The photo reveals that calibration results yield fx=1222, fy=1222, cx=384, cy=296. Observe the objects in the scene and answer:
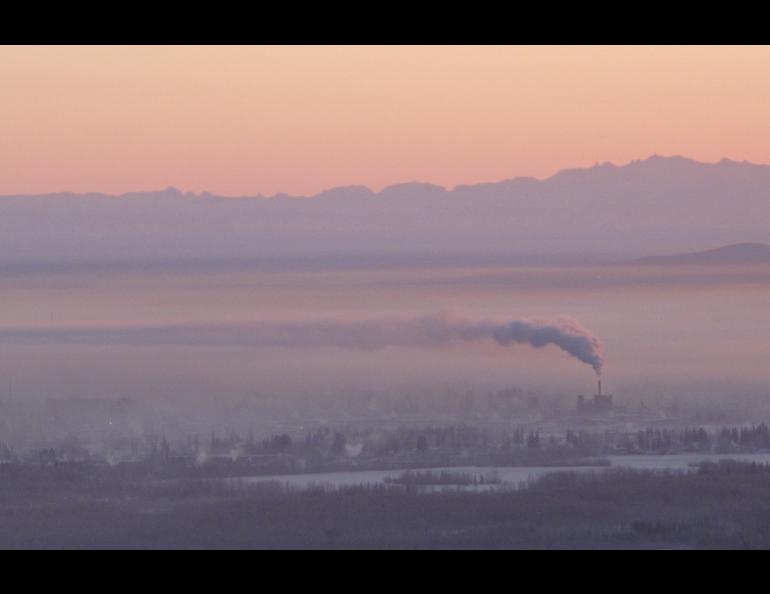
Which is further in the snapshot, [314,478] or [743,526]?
[314,478]

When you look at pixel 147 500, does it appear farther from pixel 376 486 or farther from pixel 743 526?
pixel 743 526
